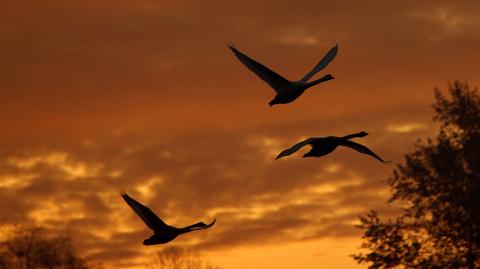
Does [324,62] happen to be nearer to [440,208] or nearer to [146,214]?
[146,214]

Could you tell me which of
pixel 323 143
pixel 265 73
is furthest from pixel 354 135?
pixel 265 73

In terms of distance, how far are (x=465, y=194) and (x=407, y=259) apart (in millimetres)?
4474

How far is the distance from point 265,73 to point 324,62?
118 centimetres

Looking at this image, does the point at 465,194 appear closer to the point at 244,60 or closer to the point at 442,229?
the point at 442,229

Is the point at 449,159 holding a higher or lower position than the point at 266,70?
higher

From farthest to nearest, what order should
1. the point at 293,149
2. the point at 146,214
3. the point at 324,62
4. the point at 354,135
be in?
1. the point at 324,62
2. the point at 354,135
3. the point at 146,214
4. the point at 293,149

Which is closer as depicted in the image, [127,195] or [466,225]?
[127,195]

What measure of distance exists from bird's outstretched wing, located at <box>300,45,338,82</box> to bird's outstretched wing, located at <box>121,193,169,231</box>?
2.28 metres

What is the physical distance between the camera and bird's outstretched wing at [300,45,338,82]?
10336mm

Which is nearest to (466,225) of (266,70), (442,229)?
(442,229)

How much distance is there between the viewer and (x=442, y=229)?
46344 millimetres

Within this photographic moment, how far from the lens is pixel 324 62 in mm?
10883

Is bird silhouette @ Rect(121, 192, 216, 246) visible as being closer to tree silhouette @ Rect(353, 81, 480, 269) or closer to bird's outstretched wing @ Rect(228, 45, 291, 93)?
bird's outstretched wing @ Rect(228, 45, 291, 93)

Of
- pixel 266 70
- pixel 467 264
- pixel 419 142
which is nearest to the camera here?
pixel 266 70
